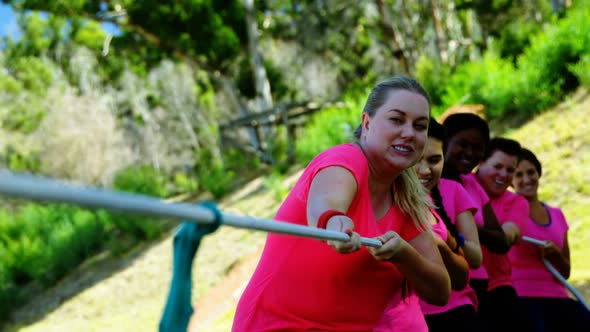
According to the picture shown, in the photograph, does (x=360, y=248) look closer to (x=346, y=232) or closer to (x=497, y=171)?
(x=346, y=232)

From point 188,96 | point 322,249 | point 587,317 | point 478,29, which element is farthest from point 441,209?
point 188,96

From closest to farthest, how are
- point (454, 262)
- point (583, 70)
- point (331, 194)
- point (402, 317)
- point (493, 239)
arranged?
point (331, 194) < point (402, 317) < point (454, 262) < point (493, 239) < point (583, 70)

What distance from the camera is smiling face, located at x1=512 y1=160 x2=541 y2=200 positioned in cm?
369

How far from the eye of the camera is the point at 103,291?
11609 mm

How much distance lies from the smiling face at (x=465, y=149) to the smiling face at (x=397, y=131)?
46.2 inches

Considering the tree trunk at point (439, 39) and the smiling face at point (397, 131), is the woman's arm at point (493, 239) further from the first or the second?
the tree trunk at point (439, 39)

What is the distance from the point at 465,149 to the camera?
3.00m

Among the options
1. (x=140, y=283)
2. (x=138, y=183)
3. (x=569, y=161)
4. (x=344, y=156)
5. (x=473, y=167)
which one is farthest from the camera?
(x=138, y=183)

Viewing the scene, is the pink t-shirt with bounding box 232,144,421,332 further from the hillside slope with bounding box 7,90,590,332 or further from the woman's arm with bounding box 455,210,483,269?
the hillside slope with bounding box 7,90,590,332

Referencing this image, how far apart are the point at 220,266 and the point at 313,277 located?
8.98 meters

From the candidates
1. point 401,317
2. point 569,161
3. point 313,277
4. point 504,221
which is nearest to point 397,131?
point 313,277

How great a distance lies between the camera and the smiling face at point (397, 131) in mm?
1772

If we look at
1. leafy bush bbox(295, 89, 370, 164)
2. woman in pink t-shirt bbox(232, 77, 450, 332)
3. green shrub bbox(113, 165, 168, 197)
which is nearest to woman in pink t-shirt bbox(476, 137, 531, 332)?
woman in pink t-shirt bbox(232, 77, 450, 332)

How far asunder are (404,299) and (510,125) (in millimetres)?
8073
